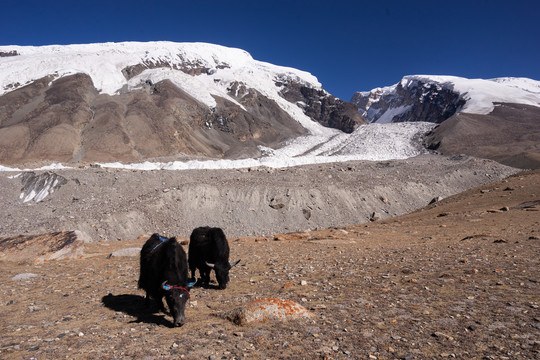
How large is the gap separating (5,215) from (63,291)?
18133mm

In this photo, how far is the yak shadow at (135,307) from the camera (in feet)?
20.3

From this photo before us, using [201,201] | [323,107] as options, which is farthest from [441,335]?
[323,107]

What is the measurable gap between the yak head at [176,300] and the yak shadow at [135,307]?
20 cm

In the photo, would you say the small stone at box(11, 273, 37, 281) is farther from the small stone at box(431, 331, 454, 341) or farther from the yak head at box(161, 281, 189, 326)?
the small stone at box(431, 331, 454, 341)

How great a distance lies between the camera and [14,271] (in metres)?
10.4

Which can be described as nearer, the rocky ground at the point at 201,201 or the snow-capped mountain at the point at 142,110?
the rocky ground at the point at 201,201

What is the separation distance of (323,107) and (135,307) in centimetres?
16970

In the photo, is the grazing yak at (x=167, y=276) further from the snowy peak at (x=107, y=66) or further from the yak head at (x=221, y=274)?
the snowy peak at (x=107, y=66)

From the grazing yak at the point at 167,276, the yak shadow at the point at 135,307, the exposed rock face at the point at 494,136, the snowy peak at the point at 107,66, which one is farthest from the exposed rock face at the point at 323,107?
the grazing yak at the point at 167,276

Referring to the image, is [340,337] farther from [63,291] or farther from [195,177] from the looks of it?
[195,177]

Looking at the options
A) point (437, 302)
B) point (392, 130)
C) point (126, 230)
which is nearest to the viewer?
point (437, 302)

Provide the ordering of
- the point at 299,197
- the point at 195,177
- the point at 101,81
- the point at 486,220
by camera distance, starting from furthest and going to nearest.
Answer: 1. the point at 101,81
2. the point at 195,177
3. the point at 299,197
4. the point at 486,220

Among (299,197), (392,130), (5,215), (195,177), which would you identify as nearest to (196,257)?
(299,197)

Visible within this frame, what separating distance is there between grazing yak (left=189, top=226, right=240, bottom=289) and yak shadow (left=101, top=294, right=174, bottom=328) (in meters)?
1.35
